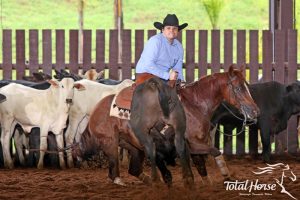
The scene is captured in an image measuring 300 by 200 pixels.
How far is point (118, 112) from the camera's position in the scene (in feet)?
34.8

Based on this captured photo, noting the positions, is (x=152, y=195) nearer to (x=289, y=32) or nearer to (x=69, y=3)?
(x=289, y=32)

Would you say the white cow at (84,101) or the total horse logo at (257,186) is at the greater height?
the white cow at (84,101)

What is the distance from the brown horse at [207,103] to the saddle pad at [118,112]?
2.55 ft

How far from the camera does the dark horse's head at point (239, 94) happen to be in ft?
33.8

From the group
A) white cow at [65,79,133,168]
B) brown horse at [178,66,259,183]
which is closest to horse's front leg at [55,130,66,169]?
white cow at [65,79,133,168]

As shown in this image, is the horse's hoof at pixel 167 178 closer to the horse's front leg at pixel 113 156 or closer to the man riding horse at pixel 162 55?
the horse's front leg at pixel 113 156

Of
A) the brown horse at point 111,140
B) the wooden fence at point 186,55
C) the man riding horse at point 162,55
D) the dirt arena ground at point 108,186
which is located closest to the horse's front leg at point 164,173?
the dirt arena ground at point 108,186

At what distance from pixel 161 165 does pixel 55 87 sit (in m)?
4.41

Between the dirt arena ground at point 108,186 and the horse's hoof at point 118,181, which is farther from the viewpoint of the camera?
the horse's hoof at point 118,181

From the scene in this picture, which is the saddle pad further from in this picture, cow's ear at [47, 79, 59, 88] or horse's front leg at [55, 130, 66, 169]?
horse's front leg at [55, 130, 66, 169]

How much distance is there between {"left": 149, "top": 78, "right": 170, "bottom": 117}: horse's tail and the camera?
923cm

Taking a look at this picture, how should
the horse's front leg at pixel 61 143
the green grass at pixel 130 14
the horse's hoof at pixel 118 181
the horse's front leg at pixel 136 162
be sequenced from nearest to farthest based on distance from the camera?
1. the horse's front leg at pixel 136 162
2. the horse's hoof at pixel 118 181
3. the horse's front leg at pixel 61 143
4. the green grass at pixel 130 14

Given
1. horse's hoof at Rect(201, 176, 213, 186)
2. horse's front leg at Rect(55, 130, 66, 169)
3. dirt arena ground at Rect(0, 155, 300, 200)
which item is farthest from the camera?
horse's front leg at Rect(55, 130, 66, 169)

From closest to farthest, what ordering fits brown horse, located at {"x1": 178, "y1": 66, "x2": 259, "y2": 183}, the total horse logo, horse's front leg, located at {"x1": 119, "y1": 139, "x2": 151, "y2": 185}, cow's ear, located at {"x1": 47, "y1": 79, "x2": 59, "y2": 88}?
the total horse logo < brown horse, located at {"x1": 178, "y1": 66, "x2": 259, "y2": 183} < horse's front leg, located at {"x1": 119, "y1": 139, "x2": 151, "y2": 185} < cow's ear, located at {"x1": 47, "y1": 79, "x2": 59, "y2": 88}
